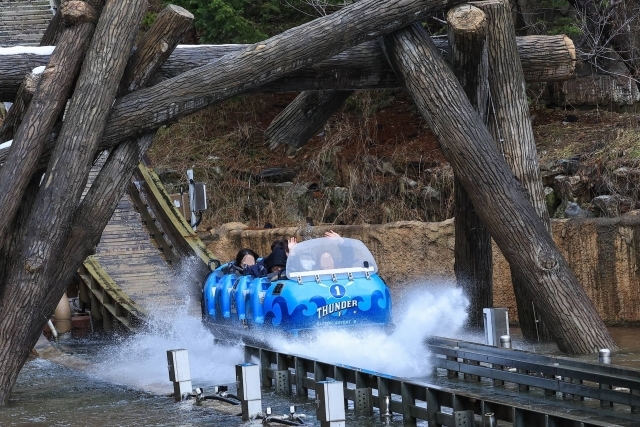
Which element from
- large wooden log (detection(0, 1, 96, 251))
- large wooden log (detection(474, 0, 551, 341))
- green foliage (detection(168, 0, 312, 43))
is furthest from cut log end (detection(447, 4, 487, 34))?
green foliage (detection(168, 0, 312, 43))

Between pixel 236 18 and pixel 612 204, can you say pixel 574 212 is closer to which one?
pixel 612 204

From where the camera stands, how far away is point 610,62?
2102cm

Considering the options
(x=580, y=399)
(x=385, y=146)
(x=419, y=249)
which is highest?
(x=385, y=146)

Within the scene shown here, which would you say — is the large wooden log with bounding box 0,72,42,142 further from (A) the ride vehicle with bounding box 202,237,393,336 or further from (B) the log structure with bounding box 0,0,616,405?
(A) the ride vehicle with bounding box 202,237,393,336

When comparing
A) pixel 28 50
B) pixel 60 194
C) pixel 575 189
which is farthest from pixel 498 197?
pixel 575 189

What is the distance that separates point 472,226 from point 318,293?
2673 mm

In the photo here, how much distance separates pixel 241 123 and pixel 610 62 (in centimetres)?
842

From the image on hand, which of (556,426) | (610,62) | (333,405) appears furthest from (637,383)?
(610,62)

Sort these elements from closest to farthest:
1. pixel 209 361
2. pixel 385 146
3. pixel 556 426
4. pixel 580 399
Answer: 1. pixel 556 426
2. pixel 580 399
3. pixel 209 361
4. pixel 385 146

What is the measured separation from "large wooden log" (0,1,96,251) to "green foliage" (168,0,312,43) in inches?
407

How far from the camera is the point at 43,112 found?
10.8 m

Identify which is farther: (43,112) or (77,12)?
(77,12)

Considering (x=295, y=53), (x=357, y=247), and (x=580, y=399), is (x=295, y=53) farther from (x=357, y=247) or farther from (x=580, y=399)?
(x=580, y=399)

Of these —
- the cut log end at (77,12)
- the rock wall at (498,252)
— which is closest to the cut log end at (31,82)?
the cut log end at (77,12)
